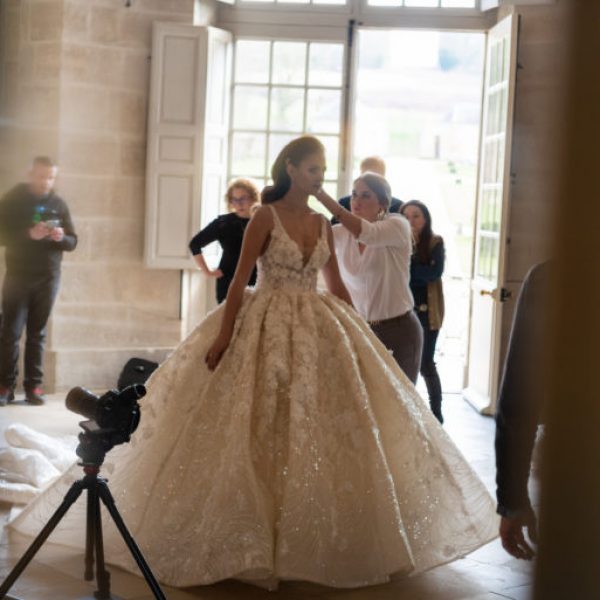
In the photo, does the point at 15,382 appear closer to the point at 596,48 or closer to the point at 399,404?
the point at 399,404

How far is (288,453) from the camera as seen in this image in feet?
11.4

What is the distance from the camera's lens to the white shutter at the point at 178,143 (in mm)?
7418

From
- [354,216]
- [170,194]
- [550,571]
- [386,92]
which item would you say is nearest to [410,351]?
[354,216]

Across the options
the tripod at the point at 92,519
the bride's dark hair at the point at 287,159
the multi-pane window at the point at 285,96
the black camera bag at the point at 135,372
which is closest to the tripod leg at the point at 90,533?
the tripod at the point at 92,519

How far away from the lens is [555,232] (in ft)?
0.95

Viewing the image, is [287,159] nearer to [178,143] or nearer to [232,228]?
[232,228]

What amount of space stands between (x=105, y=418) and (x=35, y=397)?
4135mm

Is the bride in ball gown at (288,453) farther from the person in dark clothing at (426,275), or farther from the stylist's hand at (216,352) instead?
the person in dark clothing at (426,275)

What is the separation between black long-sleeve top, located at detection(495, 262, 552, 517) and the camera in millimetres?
424

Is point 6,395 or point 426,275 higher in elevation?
point 426,275

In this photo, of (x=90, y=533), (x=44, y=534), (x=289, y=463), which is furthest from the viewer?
(x=289, y=463)

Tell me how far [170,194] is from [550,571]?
730 cm

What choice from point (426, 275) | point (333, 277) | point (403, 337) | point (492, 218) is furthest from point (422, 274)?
point (333, 277)

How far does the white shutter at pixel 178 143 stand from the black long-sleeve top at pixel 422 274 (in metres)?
2.16
